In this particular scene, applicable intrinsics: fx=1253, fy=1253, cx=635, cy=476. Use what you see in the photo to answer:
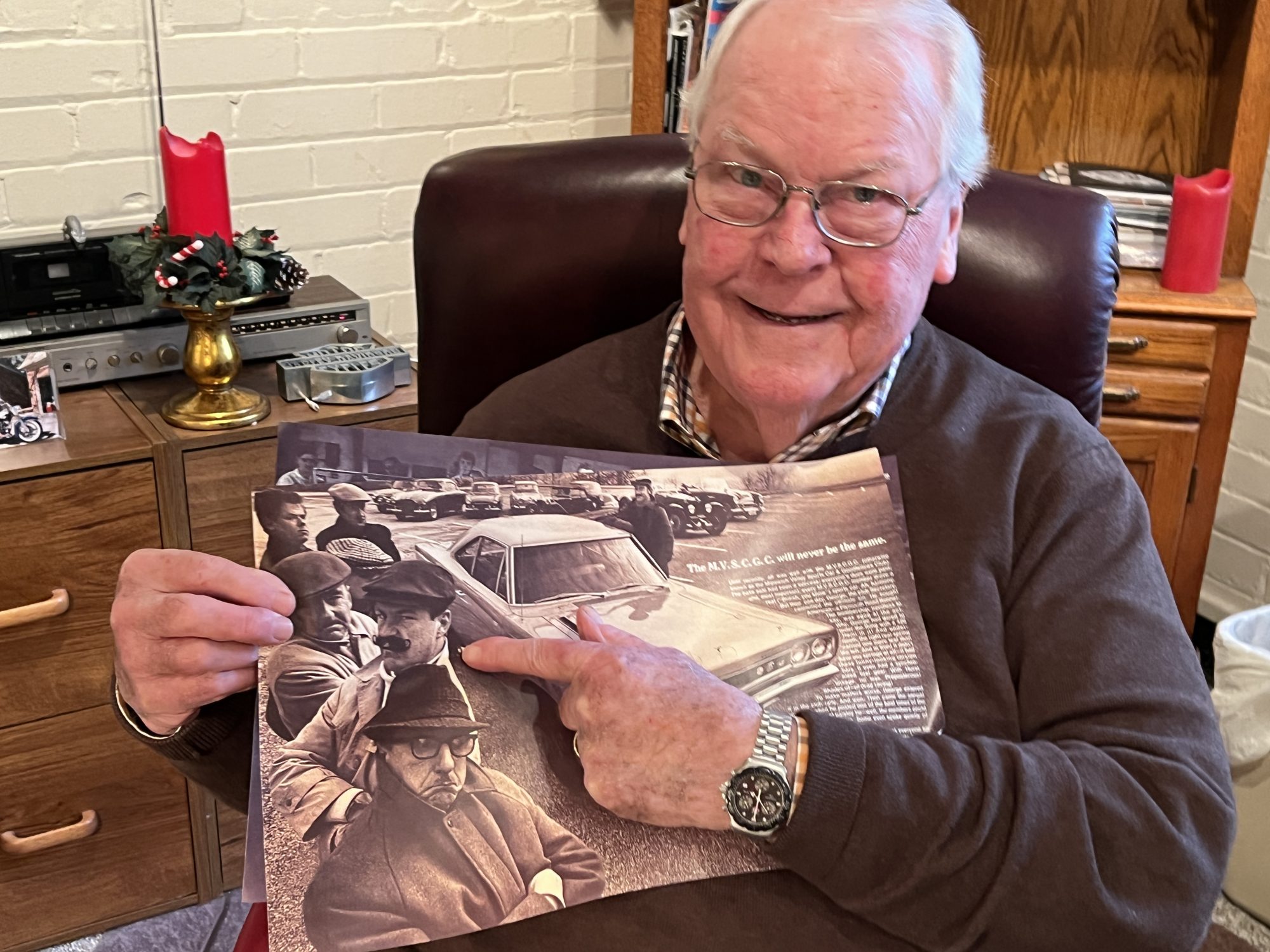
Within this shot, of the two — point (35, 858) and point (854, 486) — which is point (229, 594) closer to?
point (854, 486)

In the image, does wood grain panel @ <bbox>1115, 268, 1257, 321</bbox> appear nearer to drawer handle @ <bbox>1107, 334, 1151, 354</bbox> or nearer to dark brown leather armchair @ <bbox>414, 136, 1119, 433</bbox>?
drawer handle @ <bbox>1107, 334, 1151, 354</bbox>

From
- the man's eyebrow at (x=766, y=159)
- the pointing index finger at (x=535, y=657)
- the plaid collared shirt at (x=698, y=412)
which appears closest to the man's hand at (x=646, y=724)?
the pointing index finger at (x=535, y=657)

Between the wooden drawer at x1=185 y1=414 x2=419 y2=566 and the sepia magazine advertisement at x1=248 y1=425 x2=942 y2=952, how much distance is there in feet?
2.46

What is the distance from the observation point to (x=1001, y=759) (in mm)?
829

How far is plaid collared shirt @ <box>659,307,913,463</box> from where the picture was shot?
1.01 m

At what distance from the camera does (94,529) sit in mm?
1542

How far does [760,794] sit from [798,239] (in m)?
0.41

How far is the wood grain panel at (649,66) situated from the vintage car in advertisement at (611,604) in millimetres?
1337

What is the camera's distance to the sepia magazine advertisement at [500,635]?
30.8 inches

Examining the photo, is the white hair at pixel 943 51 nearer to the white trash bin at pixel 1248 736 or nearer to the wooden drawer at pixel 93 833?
the white trash bin at pixel 1248 736

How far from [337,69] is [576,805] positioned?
1.52 meters

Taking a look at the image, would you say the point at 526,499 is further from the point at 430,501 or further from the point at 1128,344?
the point at 1128,344

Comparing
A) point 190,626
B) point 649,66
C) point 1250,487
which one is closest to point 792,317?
point 190,626

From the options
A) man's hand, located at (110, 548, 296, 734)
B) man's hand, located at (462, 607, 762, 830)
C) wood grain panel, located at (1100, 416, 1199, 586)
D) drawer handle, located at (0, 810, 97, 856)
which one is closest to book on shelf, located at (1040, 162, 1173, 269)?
wood grain panel, located at (1100, 416, 1199, 586)
